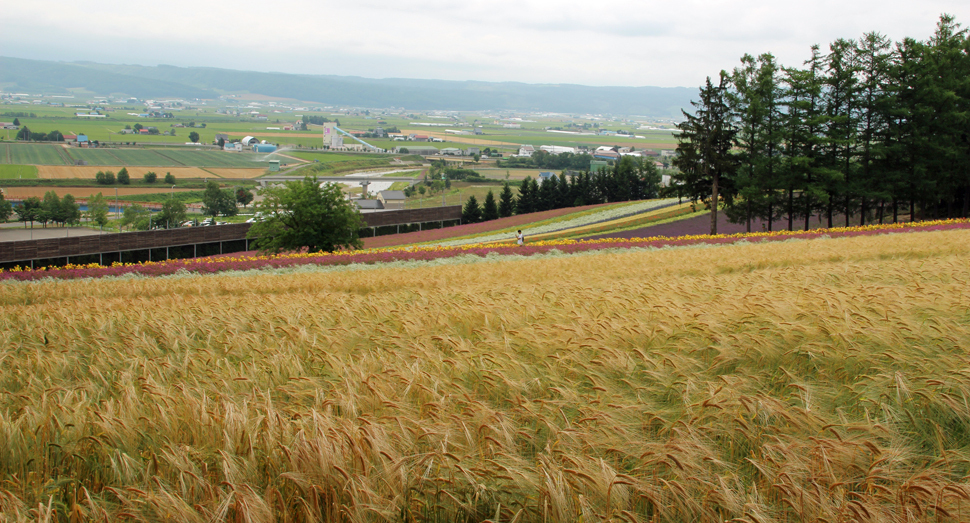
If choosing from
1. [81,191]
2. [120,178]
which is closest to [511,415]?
[81,191]

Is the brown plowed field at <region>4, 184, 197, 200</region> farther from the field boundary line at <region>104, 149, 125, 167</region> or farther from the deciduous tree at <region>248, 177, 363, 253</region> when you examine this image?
the deciduous tree at <region>248, 177, 363, 253</region>

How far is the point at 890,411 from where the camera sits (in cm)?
380

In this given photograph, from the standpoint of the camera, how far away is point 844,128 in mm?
40844

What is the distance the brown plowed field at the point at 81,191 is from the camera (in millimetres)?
105588

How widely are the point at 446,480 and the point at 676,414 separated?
1699 mm

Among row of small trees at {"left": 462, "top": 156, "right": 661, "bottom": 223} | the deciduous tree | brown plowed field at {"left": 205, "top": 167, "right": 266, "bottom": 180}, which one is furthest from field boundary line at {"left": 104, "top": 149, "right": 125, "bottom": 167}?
the deciduous tree

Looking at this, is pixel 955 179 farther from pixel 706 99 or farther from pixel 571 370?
pixel 571 370

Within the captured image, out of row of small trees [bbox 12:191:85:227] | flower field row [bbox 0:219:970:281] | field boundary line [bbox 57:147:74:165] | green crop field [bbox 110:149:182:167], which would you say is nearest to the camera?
flower field row [bbox 0:219:970:281]

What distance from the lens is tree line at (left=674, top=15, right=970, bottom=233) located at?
131 ft

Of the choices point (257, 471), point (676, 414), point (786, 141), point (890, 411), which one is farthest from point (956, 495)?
point (786, 141)

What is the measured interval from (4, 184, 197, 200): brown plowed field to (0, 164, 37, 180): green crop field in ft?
43.9

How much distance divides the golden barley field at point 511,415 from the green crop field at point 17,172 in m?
147

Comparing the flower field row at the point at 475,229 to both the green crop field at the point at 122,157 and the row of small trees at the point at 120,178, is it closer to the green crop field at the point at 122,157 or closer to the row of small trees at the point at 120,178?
the row of small trees at the point at 120,178

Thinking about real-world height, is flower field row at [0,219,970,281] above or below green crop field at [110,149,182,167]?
below
